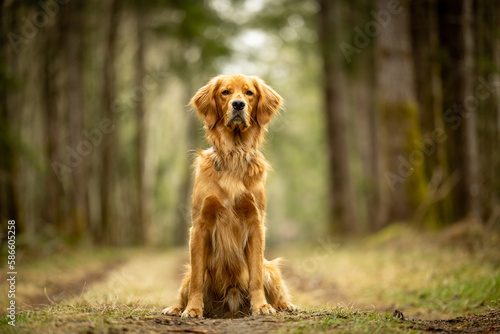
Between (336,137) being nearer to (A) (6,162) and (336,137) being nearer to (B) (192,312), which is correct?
(A) (6,162)

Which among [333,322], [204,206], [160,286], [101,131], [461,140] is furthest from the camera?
[101,131]

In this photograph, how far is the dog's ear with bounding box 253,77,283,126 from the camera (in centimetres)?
490

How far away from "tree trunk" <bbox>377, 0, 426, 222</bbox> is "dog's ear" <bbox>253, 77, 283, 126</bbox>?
6076 millimetres

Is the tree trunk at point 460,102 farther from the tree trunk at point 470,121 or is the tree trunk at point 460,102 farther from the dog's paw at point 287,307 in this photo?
the dog's paw at point 287,307

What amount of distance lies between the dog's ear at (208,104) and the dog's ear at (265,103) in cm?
41

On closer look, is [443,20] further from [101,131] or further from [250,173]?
[101,131]

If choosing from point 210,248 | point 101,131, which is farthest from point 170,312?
point 101,131

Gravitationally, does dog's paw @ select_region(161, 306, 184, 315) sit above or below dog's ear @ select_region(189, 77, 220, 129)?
below

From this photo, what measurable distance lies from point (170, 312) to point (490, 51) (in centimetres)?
917

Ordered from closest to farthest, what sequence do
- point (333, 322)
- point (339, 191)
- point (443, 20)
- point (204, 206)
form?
point (333, 322)
point (204, 206)
point (443, 20)
point (339, 191)

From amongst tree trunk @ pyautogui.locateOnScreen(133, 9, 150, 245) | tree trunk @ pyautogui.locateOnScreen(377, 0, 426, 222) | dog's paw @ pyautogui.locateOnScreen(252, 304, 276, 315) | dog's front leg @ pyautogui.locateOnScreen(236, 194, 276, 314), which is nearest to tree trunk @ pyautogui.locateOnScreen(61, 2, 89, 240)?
tree trunk @ pyautogui.locateOnScreen(133, 9, 150, 245)

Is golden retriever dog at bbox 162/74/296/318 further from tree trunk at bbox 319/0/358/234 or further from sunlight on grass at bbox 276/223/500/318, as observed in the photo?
tree trunk at bbox 319/0/358/234

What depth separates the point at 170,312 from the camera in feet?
14.0

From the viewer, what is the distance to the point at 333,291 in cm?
723
